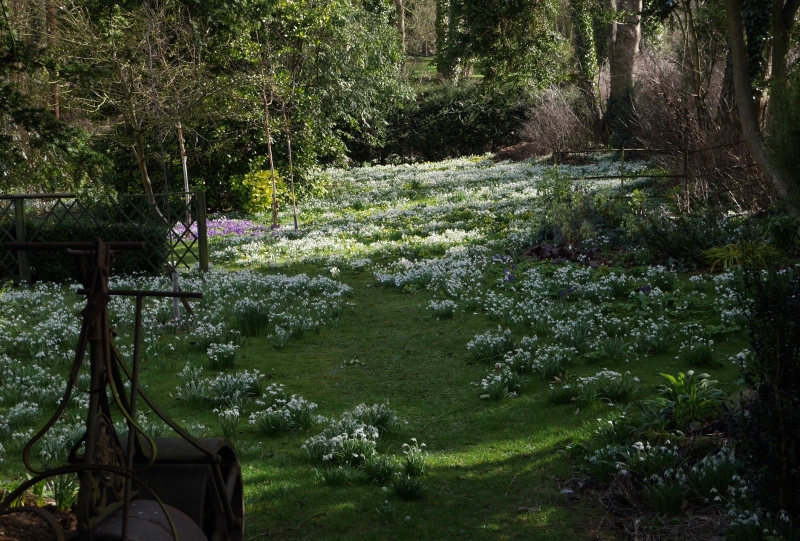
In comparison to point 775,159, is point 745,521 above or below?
below

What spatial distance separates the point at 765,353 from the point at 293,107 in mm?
17912

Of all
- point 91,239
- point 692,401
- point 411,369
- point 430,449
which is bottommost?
point 430,449

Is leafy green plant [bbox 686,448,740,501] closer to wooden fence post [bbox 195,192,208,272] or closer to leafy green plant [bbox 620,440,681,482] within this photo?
leafy green plant [bbox 620,440,681,482]

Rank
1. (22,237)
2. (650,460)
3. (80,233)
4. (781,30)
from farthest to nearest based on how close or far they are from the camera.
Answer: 1. (80,233)
2. (22,237)
3. (781,30)
4. (650,460)

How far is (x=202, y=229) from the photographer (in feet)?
38.6

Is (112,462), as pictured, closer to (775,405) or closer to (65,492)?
(65,492)

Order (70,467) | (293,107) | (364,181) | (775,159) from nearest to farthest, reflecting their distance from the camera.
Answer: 1. (70,467)
2. (775,159)
3. (293,107)
4. (364,181)

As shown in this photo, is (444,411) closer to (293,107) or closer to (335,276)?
(335,276)

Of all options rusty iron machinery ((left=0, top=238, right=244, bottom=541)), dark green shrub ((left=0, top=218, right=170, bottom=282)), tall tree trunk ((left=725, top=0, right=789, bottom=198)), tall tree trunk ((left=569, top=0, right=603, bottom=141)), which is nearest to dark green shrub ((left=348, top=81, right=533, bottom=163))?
tall tree trunk ((left=569, top=0, right=603, bottom=141))

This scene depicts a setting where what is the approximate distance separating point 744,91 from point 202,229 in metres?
8.97

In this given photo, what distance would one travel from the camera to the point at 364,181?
2792 centimetres

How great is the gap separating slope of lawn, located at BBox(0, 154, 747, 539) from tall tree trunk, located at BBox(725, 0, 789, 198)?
2564 millimetres

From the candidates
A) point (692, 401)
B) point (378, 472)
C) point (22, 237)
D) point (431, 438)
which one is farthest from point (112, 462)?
point (22, 237)

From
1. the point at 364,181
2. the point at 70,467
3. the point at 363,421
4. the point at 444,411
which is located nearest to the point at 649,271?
the point at 444,411
